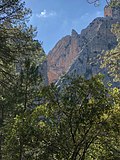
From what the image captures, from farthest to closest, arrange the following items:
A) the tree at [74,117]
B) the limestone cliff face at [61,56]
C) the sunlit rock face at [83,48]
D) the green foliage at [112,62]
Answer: the limestone cliff face at [61,56] < the sunlit rock face at [83,48] < the green foliage at [112,62] < the tree at [74,117]

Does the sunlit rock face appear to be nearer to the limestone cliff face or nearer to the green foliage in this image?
the limestone cliff face

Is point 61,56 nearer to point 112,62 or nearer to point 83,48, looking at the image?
point 83,48

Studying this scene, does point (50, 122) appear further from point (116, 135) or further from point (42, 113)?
point (116, 135)

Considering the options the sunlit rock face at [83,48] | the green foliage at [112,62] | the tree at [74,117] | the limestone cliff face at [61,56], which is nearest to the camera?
the tree at [74,117]

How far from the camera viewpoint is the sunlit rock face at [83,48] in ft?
368

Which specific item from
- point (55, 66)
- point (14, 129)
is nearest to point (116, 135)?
point (14, 129)

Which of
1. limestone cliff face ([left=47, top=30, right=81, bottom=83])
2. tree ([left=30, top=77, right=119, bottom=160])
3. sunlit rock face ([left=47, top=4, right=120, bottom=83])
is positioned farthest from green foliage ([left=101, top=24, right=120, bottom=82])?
limestone cliff face ([left=47, top=30, right=81, bottom=83])

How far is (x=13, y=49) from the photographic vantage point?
46.8ft

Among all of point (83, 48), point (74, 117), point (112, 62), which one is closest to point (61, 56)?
point (83, 48)

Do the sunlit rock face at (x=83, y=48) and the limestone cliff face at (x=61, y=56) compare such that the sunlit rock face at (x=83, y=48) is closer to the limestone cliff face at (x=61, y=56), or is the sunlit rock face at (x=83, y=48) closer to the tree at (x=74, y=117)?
the limestone cliff face at (x=61, y=56)

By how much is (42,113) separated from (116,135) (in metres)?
2.85

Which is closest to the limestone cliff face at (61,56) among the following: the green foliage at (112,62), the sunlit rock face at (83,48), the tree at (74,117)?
the sunlit rock face at (83,48)

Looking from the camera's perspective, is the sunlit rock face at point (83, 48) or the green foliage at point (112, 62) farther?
the sunlit rock face at point (83, 48)

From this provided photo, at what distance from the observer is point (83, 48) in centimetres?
11844
